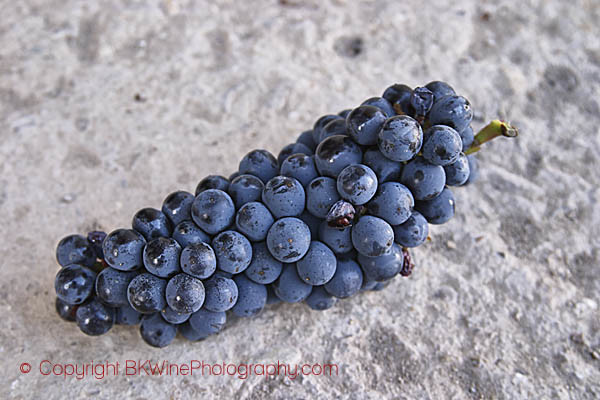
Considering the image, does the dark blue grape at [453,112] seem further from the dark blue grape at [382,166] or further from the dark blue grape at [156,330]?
the dark blue grape at [156,330]

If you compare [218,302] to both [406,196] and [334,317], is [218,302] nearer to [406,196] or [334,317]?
[334,317]

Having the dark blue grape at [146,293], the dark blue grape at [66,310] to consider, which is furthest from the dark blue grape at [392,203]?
the dark blue grape at [66,310]

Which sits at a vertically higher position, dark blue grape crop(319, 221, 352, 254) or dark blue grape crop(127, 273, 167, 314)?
dark blue grape crop(319, 221, 352, 254)

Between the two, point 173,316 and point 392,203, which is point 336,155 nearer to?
point 392,203

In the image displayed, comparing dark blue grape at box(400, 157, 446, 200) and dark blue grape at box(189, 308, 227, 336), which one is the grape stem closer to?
dark blue grape at box(400, 157, 446, 200)

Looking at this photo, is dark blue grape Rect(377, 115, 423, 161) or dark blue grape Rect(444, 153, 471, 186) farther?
dark blue grape Rect(444, 153, 471, 186)

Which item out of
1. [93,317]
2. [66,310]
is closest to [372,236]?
[93,317]

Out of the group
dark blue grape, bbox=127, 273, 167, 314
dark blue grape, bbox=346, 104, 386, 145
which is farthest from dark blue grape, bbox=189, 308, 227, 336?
dark blue grape, bbox=346, 104, 386, 145
